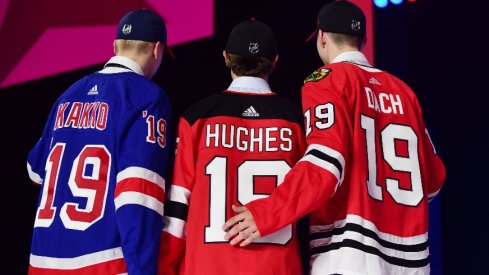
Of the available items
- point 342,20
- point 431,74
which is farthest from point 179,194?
point 431,74

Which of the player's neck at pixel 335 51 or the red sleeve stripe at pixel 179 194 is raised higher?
the player's neck at pixel 335 51

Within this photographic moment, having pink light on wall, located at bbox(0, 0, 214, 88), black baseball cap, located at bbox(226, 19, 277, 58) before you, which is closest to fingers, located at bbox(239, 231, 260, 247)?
black baseball cap, located at bbox(226, 19, 277, 58)

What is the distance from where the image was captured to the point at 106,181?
212 centimetres

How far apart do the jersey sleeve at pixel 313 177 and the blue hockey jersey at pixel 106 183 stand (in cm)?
33

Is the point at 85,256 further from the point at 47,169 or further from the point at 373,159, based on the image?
the point at 373,159

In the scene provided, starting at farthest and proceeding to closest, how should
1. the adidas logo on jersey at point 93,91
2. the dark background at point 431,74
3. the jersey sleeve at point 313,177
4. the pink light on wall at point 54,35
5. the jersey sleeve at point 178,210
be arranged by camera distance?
the dark background at point 431,74
the pink light on wall at point 54,35
the adidas logo on jersey at point 93,91
the jersey sleeve at point 178,210
the jersey sleeve at point 313,177

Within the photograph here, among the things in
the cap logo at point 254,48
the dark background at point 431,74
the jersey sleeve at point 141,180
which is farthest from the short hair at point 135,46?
the dark background at point 431,74

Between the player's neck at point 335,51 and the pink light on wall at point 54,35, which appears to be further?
the pink light on wall at point 54,35

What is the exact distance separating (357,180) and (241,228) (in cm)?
39

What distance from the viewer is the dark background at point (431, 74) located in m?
3.74

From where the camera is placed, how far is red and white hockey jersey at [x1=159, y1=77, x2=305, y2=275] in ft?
6.77

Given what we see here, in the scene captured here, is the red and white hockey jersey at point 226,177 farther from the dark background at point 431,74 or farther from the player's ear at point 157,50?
the dark background at point 431,74

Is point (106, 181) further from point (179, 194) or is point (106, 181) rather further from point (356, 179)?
point (356, 179)

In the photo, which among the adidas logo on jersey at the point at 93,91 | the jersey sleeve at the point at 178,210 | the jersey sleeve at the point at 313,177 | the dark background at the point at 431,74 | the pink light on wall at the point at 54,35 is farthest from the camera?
the dark background at the point at 431,74
